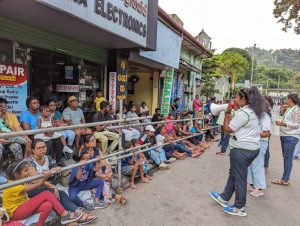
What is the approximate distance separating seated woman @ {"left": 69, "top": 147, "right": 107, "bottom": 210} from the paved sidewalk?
0.17m

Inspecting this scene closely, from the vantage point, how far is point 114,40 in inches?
276

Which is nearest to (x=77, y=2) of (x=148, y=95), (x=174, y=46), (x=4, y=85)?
(x=4, y=85)

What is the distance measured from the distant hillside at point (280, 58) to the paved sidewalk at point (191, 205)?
119237 mm

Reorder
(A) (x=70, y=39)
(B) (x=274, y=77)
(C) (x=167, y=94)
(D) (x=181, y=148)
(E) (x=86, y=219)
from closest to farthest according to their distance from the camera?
(E) (x=86, y=219) → (A) (x=70, y=39) → (D) (x=181, y=148) → (C) (x=167, y=94) → (B) (x=274, y=77)

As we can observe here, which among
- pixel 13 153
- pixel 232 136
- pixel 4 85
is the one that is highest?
pixel 4 85

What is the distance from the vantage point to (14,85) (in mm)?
5586

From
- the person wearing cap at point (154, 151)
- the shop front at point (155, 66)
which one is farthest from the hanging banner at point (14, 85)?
the shop front at point (155, 66)

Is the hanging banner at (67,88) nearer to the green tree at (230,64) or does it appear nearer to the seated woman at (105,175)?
the seated woman at (105,175)

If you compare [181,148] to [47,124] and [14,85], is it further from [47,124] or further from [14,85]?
[14,85]

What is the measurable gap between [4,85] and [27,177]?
9.99ft

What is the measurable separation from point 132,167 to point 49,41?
3.47m

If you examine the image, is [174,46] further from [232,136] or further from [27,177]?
[27,177]

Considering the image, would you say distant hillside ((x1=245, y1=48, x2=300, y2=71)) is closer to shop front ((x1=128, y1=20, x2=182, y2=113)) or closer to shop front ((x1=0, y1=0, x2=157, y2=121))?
shop front ((x1=128, y1=20, x2=182, y2=113))

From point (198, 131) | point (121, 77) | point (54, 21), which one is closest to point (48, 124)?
point (54, 21)
